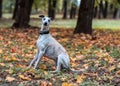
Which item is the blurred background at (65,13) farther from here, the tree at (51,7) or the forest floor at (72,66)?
the forest floor at (72,66)

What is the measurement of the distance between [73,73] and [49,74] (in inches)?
27.6

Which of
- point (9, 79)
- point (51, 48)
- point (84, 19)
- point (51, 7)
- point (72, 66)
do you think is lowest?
point (51, 7)

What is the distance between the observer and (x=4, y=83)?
718cm

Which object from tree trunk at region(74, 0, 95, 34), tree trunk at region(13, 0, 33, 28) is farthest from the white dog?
tree trunk at region(13, 0, 33, 28)

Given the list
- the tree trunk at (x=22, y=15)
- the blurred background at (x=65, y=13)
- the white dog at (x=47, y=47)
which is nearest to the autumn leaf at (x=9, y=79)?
the white dog at (x=47, y=47)

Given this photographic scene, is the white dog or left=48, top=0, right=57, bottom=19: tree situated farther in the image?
left=48, top=0, right=57, bottom=19: tree

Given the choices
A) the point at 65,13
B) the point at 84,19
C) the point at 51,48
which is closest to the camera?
the point at 51,48

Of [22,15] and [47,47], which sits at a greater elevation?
[47,47]

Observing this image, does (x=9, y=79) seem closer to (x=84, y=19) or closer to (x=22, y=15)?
(x=84, y=19)

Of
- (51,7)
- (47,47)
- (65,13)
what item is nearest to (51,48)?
(47,47)

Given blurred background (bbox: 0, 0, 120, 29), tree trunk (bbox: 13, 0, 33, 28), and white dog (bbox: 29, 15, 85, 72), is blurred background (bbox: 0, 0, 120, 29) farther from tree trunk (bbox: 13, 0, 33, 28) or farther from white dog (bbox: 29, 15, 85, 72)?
white dog (bbox: 29, 15, 85, 72)

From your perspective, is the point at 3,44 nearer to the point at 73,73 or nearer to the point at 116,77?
the point at 73,73

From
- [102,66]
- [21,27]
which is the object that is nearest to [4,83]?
[102,66]

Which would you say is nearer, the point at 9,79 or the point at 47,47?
the point at 9,79
